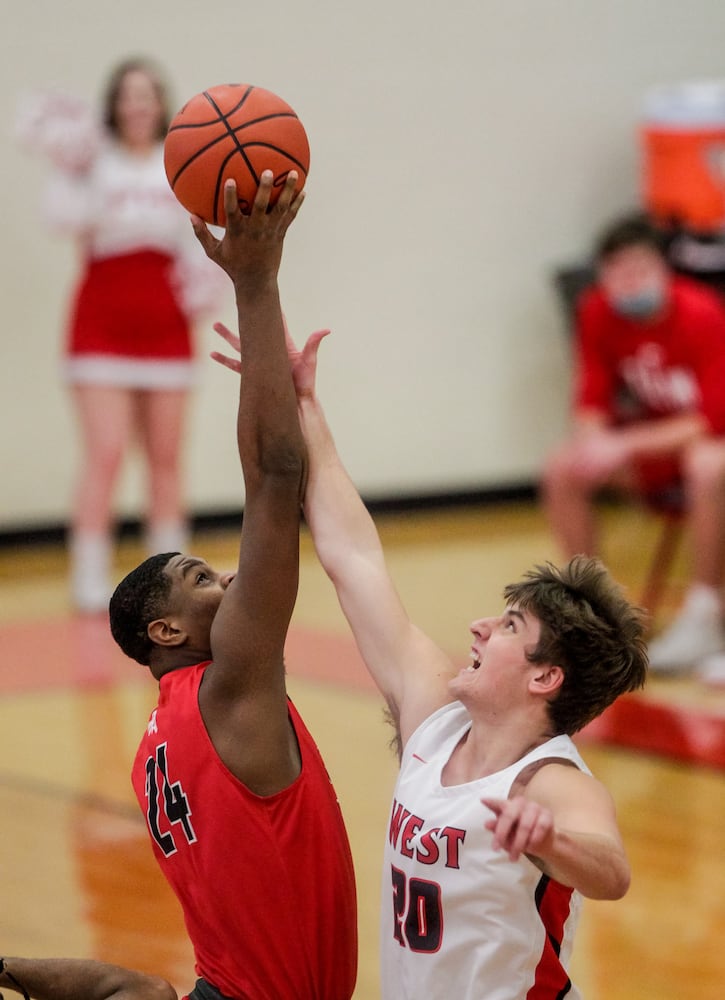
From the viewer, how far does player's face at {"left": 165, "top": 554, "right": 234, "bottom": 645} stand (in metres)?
2.47

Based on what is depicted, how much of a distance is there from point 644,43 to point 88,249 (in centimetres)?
425

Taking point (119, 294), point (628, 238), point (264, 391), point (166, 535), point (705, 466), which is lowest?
point (166, 535)

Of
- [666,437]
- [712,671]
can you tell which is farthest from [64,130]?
[712,671]

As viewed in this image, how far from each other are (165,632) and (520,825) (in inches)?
30.0

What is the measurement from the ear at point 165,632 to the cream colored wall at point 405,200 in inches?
228

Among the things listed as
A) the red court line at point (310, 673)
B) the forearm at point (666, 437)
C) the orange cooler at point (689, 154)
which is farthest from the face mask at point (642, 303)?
the orange cooler at point (689, 154)

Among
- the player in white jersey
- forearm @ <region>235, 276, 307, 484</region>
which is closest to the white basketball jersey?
the player in white jersey

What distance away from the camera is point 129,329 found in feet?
22.9

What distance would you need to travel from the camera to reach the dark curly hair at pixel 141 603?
2.47 m

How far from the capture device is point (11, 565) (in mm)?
8000

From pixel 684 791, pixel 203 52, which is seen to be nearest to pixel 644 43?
pixel 203 52

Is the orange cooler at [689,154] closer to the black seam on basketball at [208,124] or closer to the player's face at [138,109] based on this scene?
the player's face at [138,109]

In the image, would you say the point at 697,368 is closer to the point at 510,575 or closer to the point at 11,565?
the point at 510,575

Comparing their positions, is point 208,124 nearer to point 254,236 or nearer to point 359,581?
point 254,236
